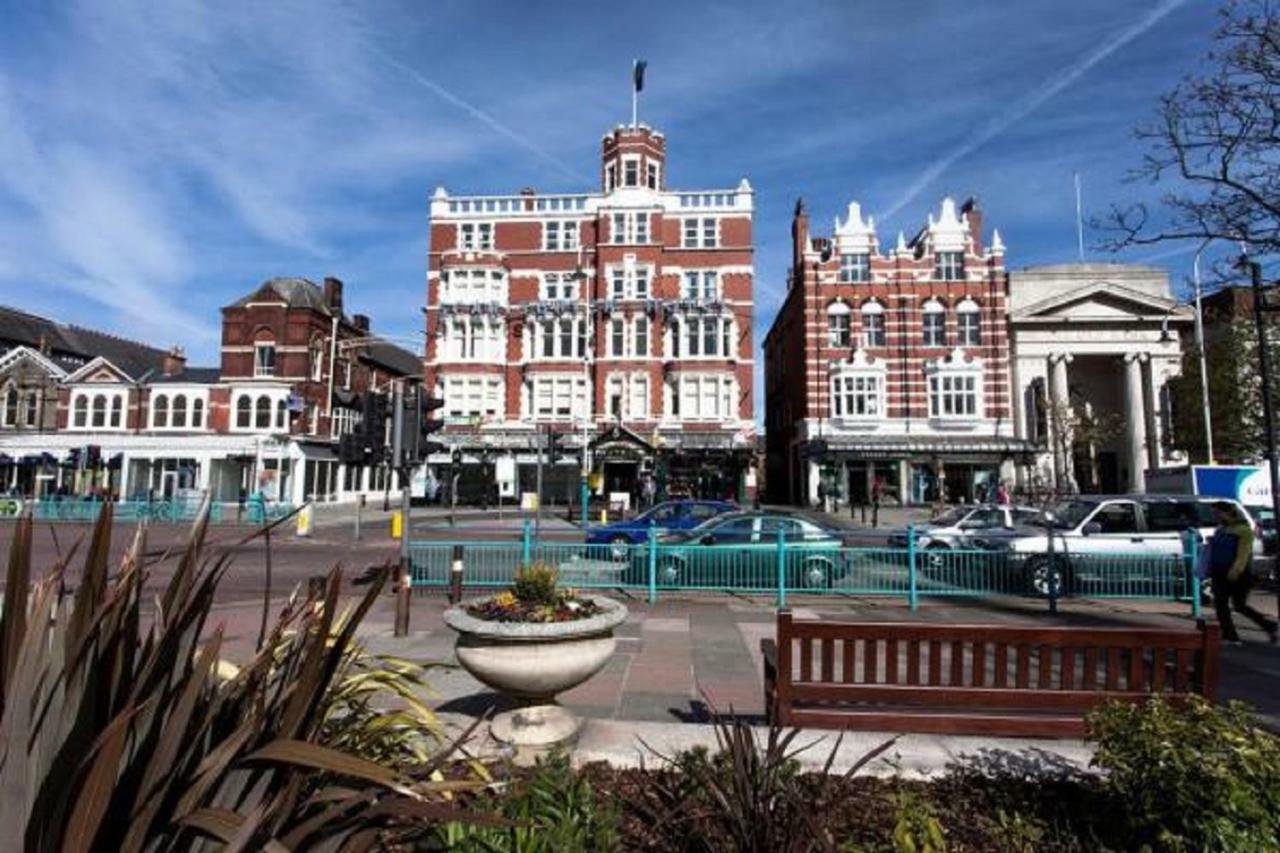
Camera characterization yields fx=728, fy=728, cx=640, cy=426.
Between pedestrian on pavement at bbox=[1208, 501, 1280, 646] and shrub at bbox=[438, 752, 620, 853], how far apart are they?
9992mm

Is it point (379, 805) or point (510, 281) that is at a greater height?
point (510, 281)

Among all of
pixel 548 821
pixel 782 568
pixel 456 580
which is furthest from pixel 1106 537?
pixel 548 821

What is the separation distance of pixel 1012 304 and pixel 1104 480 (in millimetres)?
12944

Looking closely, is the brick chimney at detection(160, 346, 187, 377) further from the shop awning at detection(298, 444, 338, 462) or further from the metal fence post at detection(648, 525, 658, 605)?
the metal fence post at detection(648, 525, 658, 605)

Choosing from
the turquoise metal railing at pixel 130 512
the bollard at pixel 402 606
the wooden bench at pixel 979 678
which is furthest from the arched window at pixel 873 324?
the wooden bench at pixel 979 678

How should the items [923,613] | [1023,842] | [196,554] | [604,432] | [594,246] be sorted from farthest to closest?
1. [594,246]
2. [604,432]
3. [923,613]
4. [1023,842]
5. [196,554]

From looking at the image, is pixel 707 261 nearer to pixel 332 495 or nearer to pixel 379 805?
pixel 332 495

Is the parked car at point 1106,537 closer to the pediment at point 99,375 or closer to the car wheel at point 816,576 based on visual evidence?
the car wheel at point 816,576

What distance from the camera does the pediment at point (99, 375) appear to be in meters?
43.5

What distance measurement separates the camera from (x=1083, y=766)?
458 centimetres

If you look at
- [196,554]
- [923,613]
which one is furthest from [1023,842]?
[923,613]

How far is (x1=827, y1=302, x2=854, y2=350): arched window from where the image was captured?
41.8 m

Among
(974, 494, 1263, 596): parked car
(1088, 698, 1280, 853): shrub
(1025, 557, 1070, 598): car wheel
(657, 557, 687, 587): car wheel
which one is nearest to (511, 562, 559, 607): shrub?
(1088, 698, 1280, 853): shrub

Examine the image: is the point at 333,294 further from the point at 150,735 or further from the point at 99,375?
the point at 150,735
